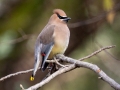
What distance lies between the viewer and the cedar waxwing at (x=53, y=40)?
10.1 ft

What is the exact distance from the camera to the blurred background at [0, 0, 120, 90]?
4.85 meters

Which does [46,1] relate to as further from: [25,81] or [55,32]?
[55,32]

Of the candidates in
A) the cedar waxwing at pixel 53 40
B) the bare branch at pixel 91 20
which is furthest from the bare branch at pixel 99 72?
the bare branch at pixel 91 20

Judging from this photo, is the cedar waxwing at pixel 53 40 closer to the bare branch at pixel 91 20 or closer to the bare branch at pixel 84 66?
the bare branch at pixel 84 66

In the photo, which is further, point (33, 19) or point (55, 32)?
point (33, 19)

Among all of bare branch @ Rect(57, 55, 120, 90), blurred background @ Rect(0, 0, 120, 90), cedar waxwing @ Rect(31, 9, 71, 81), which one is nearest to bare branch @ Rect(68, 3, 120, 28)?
blurred background @ Rect(0, 0, 120, 90)

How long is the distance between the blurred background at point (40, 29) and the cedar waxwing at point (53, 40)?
123cm

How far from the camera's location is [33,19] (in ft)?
16.6

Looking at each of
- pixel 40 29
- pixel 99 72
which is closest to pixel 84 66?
pixel 99 72

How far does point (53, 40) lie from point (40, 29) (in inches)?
75.3

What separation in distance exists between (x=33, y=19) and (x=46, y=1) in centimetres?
31

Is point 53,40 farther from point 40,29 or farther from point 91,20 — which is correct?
point 40,29

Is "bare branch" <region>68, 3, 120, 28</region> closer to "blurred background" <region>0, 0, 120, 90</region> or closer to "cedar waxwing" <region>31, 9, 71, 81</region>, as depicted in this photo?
"blurred background" <region>0, 0, 120, 90</region>

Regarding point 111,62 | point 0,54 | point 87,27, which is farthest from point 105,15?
point 0,54
